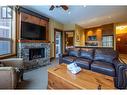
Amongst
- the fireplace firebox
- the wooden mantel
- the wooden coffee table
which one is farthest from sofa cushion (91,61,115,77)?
the wooden mantel

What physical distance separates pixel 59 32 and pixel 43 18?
96.3 inches

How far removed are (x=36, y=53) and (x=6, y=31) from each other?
172cm

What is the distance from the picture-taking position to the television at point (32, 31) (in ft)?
14.7

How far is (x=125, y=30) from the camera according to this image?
9.49 m

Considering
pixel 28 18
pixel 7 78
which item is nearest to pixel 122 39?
pixel 28 18

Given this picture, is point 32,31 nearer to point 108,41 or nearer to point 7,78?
point 7,78

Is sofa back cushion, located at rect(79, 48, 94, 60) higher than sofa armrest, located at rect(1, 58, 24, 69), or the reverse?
sofa back cushion, located at rect(79, 48, 94, 60)

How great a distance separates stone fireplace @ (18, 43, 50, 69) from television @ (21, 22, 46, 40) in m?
0.35

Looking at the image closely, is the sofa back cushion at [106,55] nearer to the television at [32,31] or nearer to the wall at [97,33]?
the television at [32,31]

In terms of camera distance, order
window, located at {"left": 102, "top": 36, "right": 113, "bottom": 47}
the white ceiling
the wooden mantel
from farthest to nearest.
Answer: window, located at {"left": 102, "top": 36, "right": 113, "bottom": 47} < the white ceiling < the wooden mantel

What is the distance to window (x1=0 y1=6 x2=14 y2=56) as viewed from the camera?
359 cm

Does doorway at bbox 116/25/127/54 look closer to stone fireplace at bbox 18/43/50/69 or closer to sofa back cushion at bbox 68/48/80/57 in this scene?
sofa back cushion at bbox 68/48/80/57
